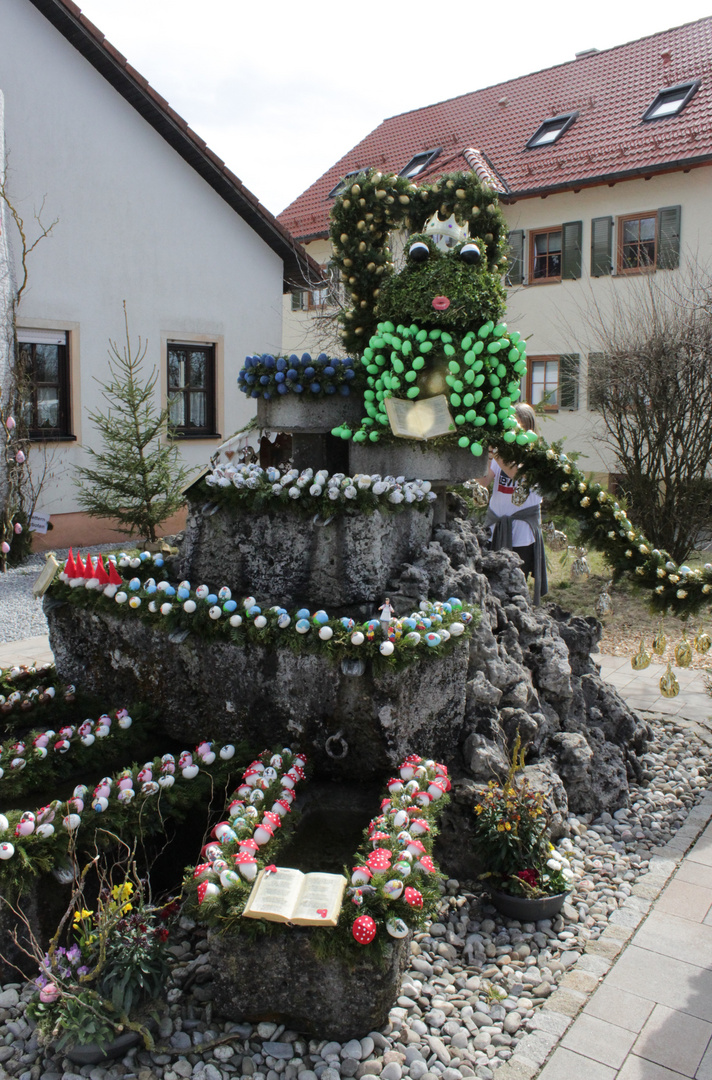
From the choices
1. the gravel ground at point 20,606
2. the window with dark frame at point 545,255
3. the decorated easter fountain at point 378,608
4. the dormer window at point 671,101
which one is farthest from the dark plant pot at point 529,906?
the dormer window at point 671,101

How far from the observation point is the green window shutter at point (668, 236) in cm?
1438

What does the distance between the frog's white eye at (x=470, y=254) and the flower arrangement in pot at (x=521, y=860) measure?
2.69 metres

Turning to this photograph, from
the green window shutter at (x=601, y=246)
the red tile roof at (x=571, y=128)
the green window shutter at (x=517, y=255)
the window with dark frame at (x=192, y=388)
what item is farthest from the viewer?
the green window shutter at (x=517, y=255)

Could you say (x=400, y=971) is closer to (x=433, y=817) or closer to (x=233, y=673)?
(x=433, y=817)

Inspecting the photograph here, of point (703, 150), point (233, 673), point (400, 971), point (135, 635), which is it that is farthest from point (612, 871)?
point (703, 150)

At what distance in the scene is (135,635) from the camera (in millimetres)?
4496

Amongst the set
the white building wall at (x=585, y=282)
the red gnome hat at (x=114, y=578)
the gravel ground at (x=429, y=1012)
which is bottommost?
the gravel ground at (x=429, y=1012)

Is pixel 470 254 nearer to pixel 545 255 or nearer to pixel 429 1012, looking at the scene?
pixel 429 1012

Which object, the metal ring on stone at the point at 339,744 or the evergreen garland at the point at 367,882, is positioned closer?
the evergreen garland at the point at 367,882

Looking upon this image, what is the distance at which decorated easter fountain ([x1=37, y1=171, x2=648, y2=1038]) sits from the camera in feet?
12.6

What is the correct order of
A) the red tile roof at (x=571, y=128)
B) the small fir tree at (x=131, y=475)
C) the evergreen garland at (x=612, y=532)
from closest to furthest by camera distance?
the evergreen garland at (x=612, y=532), the small fir tree at (x=131, y=475), the red tile roof at (x=571, y=128)

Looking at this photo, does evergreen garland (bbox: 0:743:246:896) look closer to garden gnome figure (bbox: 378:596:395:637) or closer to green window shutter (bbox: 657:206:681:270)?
garden gnome figure (bbox: 378:596:395:637)

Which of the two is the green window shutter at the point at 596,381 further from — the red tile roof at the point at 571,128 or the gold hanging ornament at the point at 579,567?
the red tile roof at the point at 571,128

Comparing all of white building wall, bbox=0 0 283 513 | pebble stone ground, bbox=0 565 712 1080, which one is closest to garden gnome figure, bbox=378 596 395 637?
pebble stone ground, bbox=0 565 712 1080
